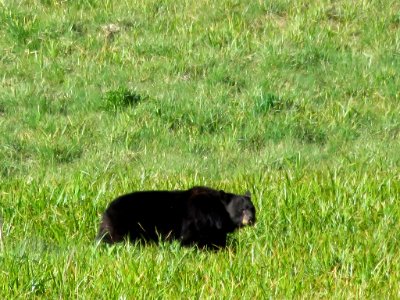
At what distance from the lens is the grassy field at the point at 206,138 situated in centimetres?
587

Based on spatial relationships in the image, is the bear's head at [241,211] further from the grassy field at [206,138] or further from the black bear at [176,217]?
the grassy field at [206,138]

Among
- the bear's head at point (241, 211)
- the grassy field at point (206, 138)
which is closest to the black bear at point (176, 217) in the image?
the bear's head at point (241, 211)

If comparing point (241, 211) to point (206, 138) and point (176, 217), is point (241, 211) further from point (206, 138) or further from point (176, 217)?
point (206, 138)

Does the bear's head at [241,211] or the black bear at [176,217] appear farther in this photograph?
the bear's head at [241,211]

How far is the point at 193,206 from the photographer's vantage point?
22.9 ft

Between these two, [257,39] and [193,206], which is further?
[257,39]

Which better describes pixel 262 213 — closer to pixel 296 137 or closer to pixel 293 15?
pixel 296 137

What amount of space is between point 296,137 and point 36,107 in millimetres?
2908

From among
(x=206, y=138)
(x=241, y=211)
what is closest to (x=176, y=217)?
(x=241, y=211)

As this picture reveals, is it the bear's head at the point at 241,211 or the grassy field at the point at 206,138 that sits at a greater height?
the bear's head at the point at 241,211

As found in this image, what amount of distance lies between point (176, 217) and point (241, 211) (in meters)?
0.43

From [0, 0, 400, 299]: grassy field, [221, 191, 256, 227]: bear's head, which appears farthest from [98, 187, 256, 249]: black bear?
[0, 0, 400, 299]: grassy field

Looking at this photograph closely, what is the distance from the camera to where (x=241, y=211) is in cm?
696

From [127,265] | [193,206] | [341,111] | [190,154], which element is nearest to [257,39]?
[341,111]
